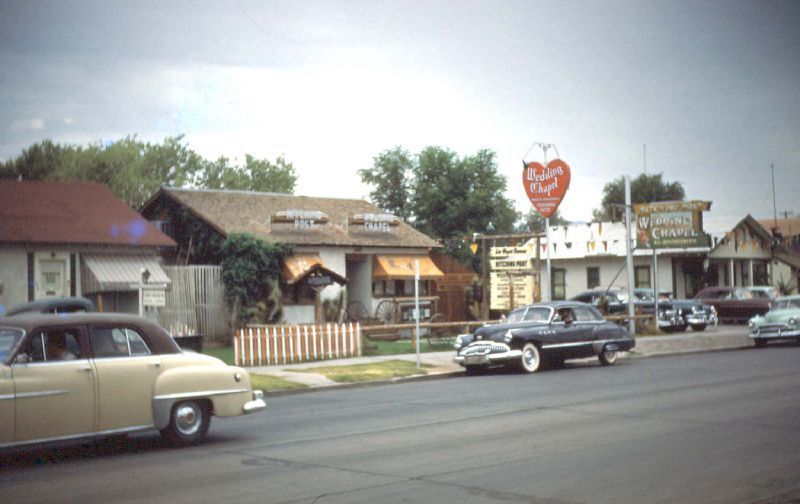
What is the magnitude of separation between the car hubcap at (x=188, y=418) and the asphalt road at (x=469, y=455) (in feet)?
0.96

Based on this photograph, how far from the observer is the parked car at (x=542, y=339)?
899 inches

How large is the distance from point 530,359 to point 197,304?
44.0 ft

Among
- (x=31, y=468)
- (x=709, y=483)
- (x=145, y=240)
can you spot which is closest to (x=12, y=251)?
(x=145, y=240)

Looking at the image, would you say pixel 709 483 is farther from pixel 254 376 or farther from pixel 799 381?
pixel 254 376

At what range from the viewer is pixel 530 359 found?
2317 centimetres

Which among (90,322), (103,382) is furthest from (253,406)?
(90,322)

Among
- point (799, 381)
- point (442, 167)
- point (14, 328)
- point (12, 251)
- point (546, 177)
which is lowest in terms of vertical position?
point (799, 381)

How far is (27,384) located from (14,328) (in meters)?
0.75

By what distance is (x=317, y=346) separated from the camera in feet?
85.8

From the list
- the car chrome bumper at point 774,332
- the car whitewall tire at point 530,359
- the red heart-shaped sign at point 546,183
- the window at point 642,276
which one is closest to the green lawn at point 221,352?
the car whitewall tire at point 530,359

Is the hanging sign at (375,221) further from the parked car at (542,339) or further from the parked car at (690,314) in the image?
the parked car at (542,339)

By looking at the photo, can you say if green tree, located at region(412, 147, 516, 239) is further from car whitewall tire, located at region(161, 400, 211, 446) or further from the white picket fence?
car whitewall tire, located at region(161, 400, 211, 446)

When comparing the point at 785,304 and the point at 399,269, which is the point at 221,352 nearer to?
the point at 399,269

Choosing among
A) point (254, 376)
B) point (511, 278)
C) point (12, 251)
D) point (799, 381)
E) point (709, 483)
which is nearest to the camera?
point (709, 483)
